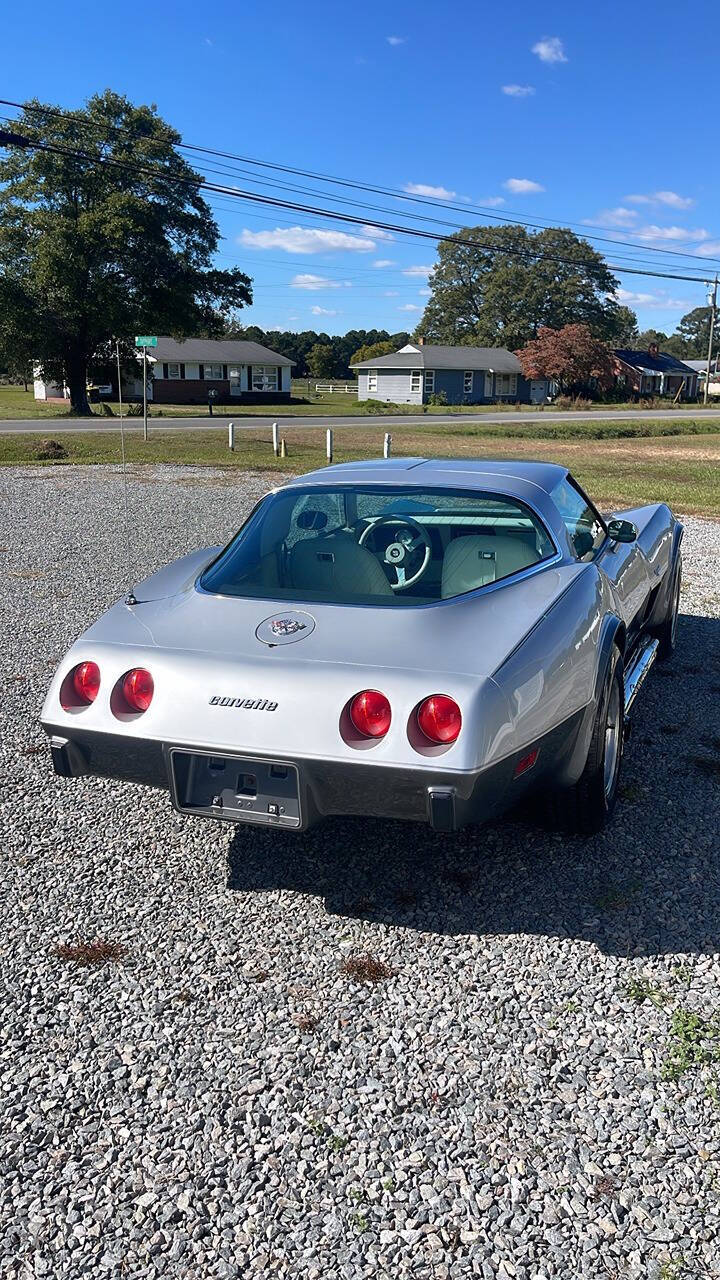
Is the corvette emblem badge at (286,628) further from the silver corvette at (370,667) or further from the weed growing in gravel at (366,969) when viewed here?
the weed growing in gravel at (366,969)

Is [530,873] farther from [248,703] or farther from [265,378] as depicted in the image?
[265,378]

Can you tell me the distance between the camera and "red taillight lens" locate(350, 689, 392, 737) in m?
2.92

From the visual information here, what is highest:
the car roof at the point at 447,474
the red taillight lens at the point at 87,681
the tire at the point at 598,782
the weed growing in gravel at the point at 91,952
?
the car roof at the point at 447,474

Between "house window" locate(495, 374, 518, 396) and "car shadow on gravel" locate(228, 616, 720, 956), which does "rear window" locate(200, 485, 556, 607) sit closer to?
"car shadow on gravel" locate(228, 616, 720, 956)

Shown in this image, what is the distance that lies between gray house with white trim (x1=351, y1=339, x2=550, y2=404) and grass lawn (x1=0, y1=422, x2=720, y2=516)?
1293 inches

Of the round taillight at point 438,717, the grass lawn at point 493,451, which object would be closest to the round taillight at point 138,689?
the round taillight at point 438,717

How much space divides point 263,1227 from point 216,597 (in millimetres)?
2135

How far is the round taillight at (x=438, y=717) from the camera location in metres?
2.86

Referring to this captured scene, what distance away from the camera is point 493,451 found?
2570 cm

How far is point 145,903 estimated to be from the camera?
3391mm

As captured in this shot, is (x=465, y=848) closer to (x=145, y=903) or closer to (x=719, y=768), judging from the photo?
(x=145, y=903)

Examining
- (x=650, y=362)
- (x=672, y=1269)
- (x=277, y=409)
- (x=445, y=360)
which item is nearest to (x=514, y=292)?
(x=650, y=362)

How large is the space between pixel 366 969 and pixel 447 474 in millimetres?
2179

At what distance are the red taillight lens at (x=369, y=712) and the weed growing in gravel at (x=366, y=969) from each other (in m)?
0.74
